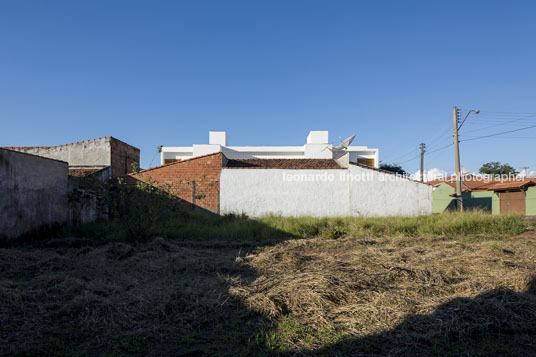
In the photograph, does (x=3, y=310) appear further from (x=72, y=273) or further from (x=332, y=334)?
(x=332, y=334)

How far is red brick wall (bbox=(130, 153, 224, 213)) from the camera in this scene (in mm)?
13141

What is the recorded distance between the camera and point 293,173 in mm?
13773

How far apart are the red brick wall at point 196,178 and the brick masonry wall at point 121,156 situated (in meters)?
2.82

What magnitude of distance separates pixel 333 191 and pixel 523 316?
10716mm

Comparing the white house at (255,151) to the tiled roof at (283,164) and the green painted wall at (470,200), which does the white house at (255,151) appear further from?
the tiled roof at (283,164)

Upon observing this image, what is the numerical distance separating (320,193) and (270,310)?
422 inches

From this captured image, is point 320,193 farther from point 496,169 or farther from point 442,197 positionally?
point 496,169

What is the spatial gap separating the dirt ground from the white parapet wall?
27.5ft

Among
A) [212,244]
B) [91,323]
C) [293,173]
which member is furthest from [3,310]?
[293,173]

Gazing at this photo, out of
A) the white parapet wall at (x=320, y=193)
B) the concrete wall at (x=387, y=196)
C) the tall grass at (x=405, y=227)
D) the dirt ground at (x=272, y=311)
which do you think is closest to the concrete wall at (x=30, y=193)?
the dirt ground at (x=272, y=311)

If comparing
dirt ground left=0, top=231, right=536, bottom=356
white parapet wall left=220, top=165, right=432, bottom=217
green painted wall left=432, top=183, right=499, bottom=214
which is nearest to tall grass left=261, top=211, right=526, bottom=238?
white parapet wall left=220, top=165, right=432, bottom=217

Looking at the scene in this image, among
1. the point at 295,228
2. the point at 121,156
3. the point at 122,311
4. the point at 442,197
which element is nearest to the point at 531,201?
the point at 442,197

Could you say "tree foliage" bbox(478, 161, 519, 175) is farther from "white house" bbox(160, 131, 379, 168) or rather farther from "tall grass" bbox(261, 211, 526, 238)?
"tall grass" bbox(261, 211, 526, 238)

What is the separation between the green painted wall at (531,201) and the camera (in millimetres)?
19281
